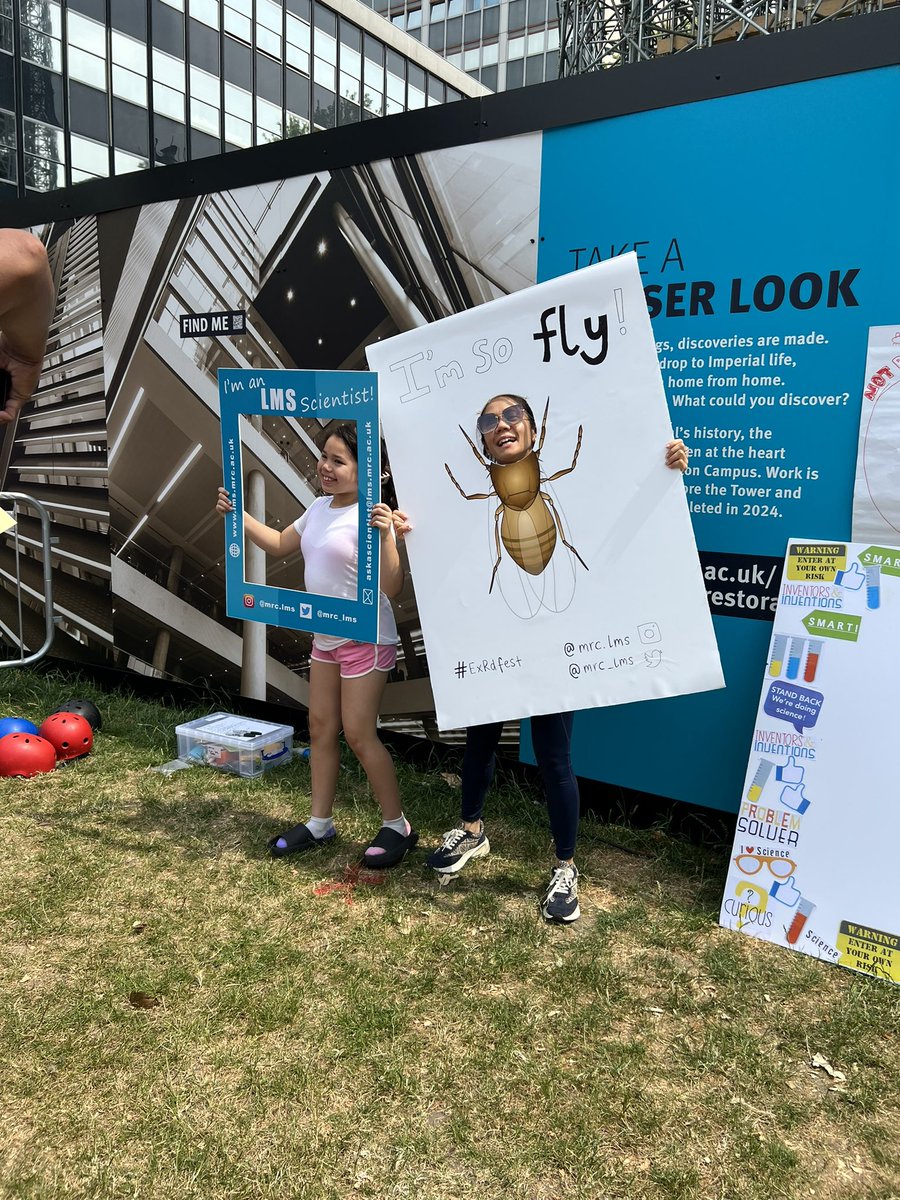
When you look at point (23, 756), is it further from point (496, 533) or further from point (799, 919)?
point (799, 919)

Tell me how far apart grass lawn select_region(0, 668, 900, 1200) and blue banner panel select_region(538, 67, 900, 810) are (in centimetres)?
90

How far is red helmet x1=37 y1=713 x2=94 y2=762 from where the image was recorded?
4383 millimetres

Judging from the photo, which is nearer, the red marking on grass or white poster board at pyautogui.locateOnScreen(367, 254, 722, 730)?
white poster board at pyautogui.locateOnScreen(367, 254, 722, 730)

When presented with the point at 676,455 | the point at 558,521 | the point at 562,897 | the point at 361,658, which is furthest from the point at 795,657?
the point at 361,658

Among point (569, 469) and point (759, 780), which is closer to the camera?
point (569, 469)

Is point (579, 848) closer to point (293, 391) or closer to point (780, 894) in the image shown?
point (780, 894)

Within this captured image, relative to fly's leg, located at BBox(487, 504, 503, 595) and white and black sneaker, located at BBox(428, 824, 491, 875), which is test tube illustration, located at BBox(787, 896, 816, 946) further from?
fly's leg, located at BBox(487, 504, 503, 595)

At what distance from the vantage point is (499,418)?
289 cm

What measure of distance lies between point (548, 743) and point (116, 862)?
190 centimetres

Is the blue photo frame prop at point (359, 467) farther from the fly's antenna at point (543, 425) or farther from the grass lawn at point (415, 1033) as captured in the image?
the grass lawn at point (415, 1033)

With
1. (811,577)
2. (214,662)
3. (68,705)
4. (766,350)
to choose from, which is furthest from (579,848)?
(68,705)

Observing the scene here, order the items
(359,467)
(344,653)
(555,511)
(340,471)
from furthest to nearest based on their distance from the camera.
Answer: (344,653), (340,471), (359,467), (555,511)

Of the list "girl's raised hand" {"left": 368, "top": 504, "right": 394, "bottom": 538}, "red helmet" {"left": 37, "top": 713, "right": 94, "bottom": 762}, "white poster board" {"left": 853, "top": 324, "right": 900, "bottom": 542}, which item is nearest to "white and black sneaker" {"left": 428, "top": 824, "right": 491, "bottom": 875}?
"girl's raised hand" {"left": 368, "top": 504, "right": 394, "bottom": 538}

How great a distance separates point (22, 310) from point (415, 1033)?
213 cm
